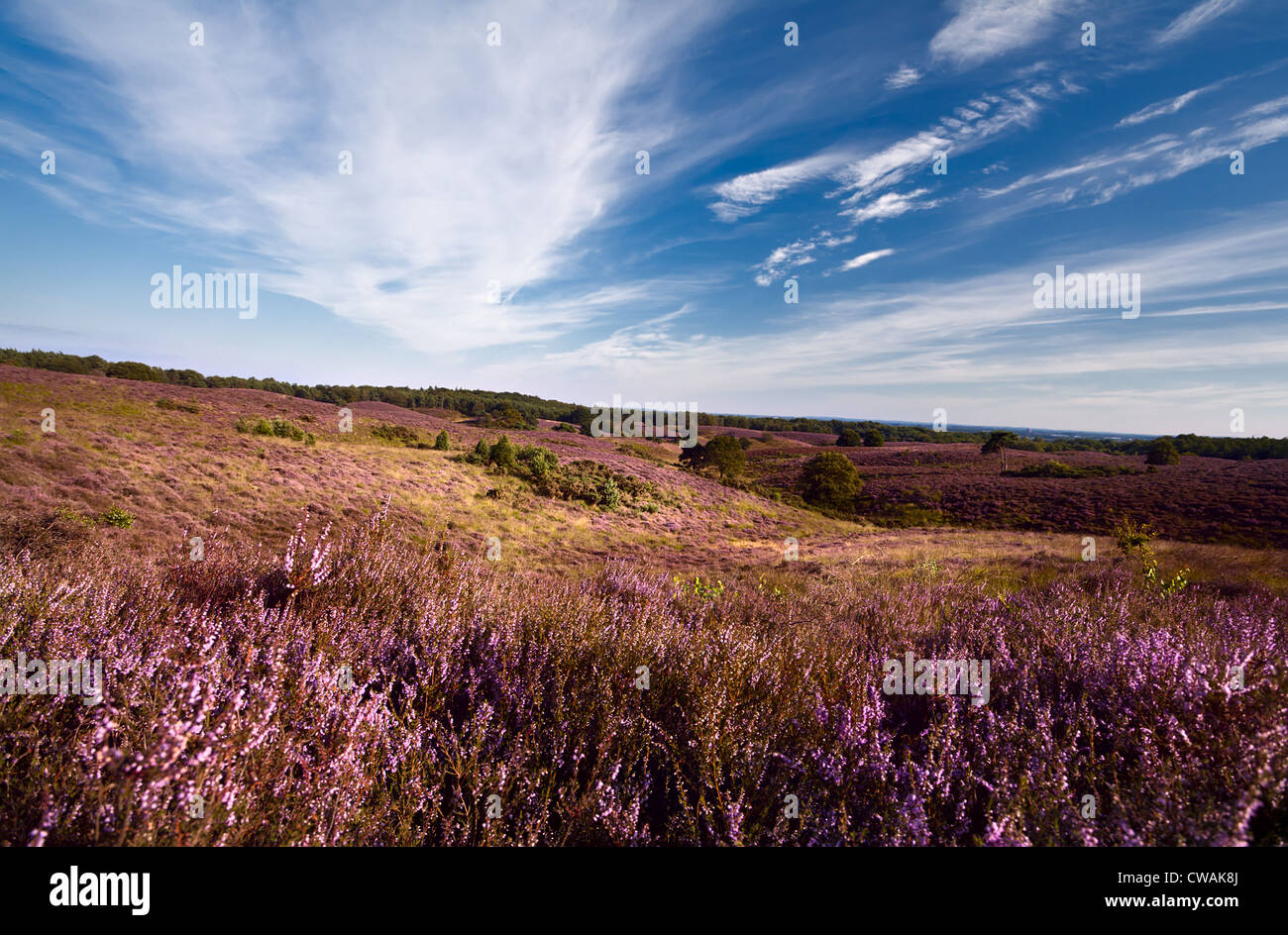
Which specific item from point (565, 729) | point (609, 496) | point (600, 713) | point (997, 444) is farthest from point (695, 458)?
A: point (565, 729)

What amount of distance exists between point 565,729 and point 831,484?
1650 inches

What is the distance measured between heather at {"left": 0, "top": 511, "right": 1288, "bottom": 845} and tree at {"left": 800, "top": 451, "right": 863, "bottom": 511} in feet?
127

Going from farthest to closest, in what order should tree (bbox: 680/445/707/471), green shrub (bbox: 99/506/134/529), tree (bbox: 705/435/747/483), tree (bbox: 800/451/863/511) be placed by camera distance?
tree (bbox: 680/445/707/471) → tree (bbox: 705/435/747/483) → tree (bbox: 800/451/863/511) → green shrub (bbox: 99/506/134/529)

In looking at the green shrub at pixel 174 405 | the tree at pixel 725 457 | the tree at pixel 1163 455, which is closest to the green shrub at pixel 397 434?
the green shrub at pixel 174 405

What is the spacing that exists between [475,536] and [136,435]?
1240cm

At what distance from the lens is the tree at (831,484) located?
4047 cm

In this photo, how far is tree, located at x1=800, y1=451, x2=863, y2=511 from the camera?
40469 millimetres

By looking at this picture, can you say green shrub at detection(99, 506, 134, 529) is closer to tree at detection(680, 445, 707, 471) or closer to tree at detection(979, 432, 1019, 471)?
tree at detection(680, 445, 707, 471)

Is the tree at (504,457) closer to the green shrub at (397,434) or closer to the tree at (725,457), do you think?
the green shrub at (397,434)

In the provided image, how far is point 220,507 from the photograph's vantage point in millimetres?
11930

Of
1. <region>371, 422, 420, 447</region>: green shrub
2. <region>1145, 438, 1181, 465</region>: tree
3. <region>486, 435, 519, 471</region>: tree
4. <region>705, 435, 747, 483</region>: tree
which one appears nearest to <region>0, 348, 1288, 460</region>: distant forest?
<region>1145, 438, 1181, 465</region>: tree

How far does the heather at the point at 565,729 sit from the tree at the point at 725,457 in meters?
39.4

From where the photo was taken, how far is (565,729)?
7.28 feet
